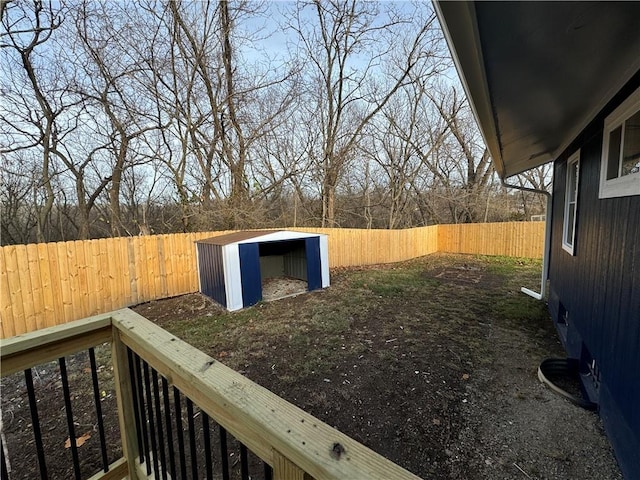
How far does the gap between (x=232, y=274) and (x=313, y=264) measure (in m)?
2.05

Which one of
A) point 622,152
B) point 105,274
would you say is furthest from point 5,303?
point 622,152

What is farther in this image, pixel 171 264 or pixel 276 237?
pixel 171 264

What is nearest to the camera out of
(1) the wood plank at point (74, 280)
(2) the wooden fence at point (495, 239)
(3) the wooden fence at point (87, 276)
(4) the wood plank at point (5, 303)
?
(4) the wood plank at point (5, 303)

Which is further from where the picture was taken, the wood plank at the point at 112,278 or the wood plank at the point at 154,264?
the wood plank at the point at 154,264

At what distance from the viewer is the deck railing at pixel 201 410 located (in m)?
0.61

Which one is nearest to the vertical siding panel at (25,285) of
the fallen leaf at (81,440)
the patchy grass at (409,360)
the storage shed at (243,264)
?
the patchy grass at (409,360)

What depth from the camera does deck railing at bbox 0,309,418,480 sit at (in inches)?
24.0

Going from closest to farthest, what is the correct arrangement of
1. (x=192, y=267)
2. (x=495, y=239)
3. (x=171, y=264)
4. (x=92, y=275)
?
1. (x=92, y=275)
2. (x=171, y=264)
3. (x=192, y=267)
4. (x=495, y=239)

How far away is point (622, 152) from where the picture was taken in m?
2.23

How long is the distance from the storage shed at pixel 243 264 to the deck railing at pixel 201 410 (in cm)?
414

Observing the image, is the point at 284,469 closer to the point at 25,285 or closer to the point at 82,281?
the point at 25,285

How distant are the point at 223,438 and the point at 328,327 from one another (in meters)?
3.81

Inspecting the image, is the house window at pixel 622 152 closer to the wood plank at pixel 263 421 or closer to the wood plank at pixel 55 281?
the wood plank at pixel 263 421

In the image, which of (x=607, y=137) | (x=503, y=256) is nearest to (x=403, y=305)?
(x=607, y=137)
